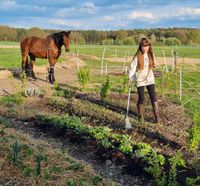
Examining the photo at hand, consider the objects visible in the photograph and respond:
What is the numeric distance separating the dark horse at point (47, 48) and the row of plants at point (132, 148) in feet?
28.9

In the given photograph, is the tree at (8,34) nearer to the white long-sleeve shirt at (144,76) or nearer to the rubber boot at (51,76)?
the rubber boot at (51,76)

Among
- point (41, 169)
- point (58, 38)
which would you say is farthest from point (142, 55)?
point (58, 38)

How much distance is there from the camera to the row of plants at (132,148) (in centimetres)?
566

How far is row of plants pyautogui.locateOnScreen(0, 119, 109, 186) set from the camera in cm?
536

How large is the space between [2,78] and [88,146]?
12619mm

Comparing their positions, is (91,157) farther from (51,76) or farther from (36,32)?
(36,32)

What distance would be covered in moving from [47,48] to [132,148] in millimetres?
11845

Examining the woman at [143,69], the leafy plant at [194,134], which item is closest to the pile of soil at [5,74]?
the woman at [143,69]

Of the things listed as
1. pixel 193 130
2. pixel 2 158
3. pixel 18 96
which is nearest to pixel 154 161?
pixel 193 130

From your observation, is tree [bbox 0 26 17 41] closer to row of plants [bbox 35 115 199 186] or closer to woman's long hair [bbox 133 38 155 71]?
woman's long hair [bbox 133 38 155 71]

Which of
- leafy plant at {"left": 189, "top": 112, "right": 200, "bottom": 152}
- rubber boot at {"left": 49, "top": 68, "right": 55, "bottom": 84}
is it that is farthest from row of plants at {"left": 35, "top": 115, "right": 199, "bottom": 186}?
rubber boot at {"left": 49, "top": 68, "right": 55, "bottom": 84}

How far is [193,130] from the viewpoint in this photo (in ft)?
23.2

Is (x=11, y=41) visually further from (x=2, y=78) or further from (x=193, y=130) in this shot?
(x=193, y=130)

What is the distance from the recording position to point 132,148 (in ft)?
23.6
